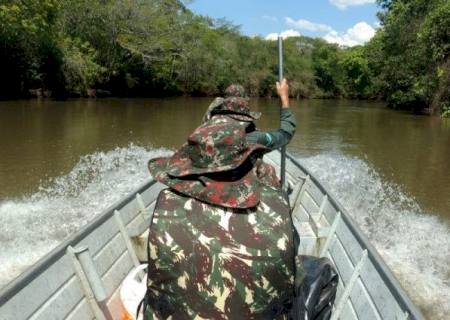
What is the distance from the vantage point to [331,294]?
11.9 feet

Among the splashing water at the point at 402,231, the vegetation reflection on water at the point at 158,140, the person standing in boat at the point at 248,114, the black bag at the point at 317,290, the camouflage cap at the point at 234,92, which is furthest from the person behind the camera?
the vegetation reflection on water at the point at 158,140

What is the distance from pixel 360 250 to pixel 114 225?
218 cm

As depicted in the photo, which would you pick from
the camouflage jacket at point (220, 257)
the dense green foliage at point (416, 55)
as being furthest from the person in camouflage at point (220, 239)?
the dense green foliage at point (416, 55)

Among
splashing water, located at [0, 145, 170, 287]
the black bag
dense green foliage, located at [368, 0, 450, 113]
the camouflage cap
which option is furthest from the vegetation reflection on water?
the black bag

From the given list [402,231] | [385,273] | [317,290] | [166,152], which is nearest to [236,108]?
[317,290]

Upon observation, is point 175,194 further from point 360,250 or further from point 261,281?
point 360,250

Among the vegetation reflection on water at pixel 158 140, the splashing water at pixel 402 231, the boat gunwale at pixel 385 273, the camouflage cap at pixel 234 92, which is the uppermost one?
the camouflage cap at pixel 234 92

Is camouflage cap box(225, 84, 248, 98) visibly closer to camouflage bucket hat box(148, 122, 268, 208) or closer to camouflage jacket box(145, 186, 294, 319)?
camouflage bucket hat box(148, 122, 268, 208)

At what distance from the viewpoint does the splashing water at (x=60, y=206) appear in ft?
22.5

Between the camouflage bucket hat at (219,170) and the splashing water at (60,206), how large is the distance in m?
4.51

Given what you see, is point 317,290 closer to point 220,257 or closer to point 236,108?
point 220,257

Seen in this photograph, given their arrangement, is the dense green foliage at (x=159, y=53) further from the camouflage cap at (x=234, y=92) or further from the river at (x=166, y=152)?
the camouflage cap at (x=234, y=92)

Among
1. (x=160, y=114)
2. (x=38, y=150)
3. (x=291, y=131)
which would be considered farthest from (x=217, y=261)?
(x=160, y=114)

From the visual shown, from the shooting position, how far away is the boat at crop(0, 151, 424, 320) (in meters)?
3.01
